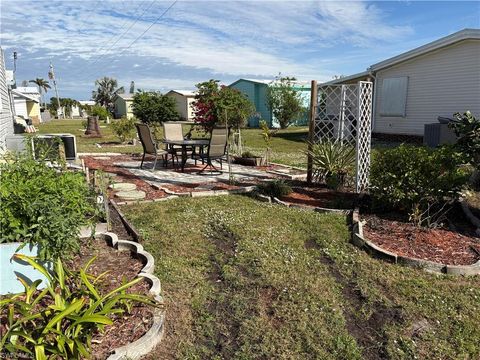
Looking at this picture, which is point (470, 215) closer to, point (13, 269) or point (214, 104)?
point (13, 269)

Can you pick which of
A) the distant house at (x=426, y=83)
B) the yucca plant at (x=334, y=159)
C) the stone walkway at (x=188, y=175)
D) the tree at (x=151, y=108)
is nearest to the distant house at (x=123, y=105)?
the tree at (x=151, y=108)

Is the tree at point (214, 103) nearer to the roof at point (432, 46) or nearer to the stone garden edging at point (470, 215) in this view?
the stone garden edging at point (470, 215)

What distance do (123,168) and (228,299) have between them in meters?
6.55

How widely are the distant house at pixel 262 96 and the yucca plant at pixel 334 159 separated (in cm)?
1967

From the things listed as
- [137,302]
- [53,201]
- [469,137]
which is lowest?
[137,302]

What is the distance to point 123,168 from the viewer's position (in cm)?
903

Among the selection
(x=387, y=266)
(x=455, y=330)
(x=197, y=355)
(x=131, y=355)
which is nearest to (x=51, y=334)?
(x=131, y=355)

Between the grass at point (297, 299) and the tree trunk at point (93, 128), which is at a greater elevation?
the tree trunk at point (93, 128)

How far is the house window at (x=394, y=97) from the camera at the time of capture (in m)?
15.4

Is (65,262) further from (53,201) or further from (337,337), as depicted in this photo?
(337,337)

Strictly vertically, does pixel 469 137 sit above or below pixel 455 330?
above

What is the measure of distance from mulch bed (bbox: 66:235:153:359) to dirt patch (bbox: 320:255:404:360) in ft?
4.77

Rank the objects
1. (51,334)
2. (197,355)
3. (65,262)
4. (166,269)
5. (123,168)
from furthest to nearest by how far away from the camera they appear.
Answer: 1. (123,168)
2. (166,269)
3. (65,262)
4. (197,355)
5. (51,334)

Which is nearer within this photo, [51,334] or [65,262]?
[51,334]
